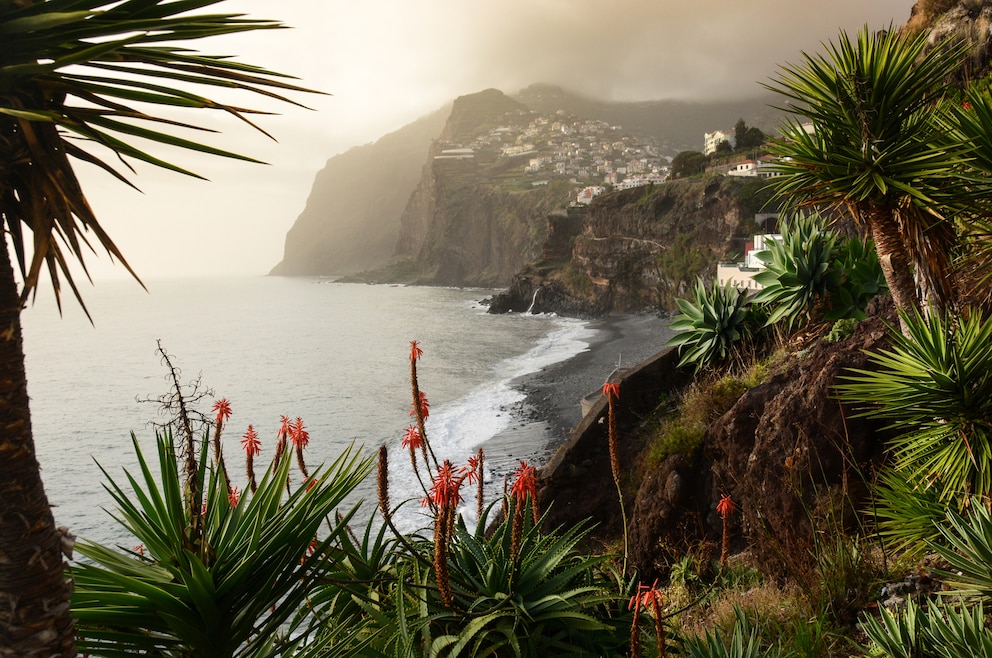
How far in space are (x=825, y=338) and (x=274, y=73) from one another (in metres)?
6.88

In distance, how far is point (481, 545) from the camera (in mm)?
2766

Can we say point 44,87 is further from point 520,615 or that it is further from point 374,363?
point 374,363

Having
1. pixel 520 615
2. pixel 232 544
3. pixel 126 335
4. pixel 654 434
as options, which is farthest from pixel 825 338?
pixel 126 335

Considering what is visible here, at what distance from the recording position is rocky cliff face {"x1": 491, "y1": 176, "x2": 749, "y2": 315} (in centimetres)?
5375

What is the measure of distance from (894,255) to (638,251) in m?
59.2

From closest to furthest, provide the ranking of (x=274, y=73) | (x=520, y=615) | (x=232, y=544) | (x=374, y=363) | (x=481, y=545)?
(x=274, y=73)
(x=232, y=544)
(x=520, y=615)
(x=481, y=545)
(x=374, y=363)

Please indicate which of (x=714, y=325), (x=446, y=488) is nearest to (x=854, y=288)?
(x=714, y=325)

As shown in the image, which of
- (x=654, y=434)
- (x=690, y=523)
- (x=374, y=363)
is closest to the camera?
(x=690, y=523)

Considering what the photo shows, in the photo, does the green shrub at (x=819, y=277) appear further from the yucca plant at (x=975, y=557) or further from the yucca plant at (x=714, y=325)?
the yucca plant at (x=975, y=557)

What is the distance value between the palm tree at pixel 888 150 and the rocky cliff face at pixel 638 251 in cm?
4786

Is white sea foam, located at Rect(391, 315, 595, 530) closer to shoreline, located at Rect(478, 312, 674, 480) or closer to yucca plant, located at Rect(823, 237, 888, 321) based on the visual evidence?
shoreline, located at Rect(478, 312, 674, 480)

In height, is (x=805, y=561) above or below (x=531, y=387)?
above

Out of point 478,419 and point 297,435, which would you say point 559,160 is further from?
point 297,435

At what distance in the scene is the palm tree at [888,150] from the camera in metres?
5.05
